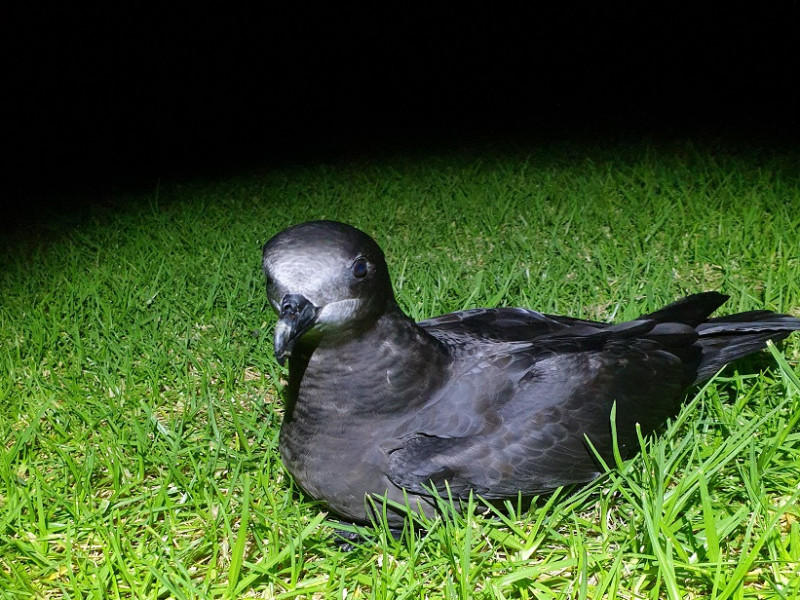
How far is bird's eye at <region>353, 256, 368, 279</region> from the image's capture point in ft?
5.82

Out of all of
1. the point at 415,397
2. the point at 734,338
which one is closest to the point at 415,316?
the point at 415,397

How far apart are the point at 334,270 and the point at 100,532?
1021 mm

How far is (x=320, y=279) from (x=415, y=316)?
1363mm

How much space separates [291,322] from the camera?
1.67 metres

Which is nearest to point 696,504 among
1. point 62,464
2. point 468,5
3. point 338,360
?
point 338,360

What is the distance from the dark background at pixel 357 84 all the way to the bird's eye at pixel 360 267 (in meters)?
4.10

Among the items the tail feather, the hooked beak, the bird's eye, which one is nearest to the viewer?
the hooked beak

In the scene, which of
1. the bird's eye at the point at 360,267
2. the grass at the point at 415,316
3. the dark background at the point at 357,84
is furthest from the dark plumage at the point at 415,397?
the dark background at the point at 357,84

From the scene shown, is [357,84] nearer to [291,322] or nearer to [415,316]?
A: [415,316]

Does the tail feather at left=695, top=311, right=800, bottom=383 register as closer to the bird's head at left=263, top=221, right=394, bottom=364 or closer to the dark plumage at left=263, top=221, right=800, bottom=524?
the dark plumage at left=263, top=221, right=800, bottom=524

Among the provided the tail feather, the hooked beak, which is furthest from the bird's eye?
the tail feather

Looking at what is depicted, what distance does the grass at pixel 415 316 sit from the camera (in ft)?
5.98

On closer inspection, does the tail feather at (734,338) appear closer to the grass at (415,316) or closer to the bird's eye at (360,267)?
the grass at (415,316)

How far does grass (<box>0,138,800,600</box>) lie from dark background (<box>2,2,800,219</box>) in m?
1.08
